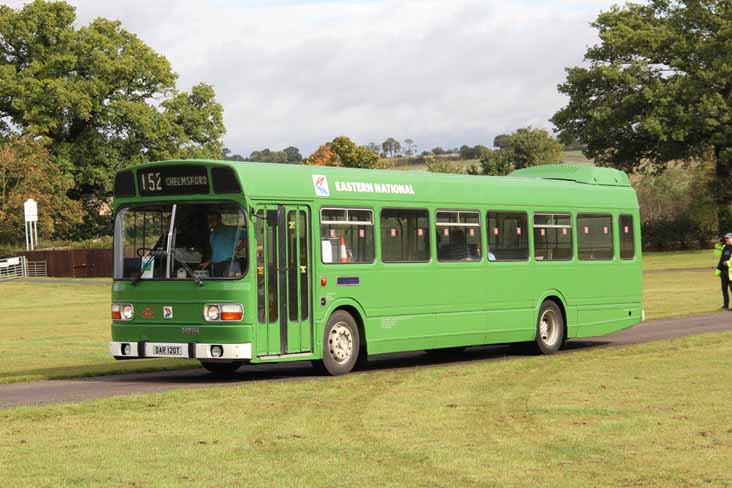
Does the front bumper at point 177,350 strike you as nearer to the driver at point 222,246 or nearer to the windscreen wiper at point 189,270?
the windscreen wiper at point 189,270

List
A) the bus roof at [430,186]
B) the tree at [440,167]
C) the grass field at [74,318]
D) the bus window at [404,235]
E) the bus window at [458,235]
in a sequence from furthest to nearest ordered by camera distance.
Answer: the tree at [440,167], the grass field at [74,318], the bus window at [458,235], the bus window at [404,235], the bus roof at [430,186]

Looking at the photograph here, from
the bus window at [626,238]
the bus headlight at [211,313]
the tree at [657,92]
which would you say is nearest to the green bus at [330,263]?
the bus headlight at [211,313]

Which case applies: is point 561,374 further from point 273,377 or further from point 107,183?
point 107,183

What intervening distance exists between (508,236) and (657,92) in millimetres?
55124

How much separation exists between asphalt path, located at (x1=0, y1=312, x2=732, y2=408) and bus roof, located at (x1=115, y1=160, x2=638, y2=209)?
2.58m

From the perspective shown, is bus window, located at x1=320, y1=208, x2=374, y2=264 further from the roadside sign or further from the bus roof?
the roadside sign

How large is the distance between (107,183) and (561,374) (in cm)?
6699

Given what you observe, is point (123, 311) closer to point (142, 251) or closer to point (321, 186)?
point (142, 251)

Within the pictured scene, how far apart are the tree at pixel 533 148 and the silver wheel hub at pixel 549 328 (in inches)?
3863

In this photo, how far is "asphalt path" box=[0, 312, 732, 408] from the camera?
16641 millimetres

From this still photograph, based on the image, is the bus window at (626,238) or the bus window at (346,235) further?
the bus window at (626,238)

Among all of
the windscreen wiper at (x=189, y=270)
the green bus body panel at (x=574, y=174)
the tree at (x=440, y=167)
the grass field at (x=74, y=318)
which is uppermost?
the tree at (x=440, y=167)

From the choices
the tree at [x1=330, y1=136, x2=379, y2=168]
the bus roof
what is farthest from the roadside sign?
the bus roof

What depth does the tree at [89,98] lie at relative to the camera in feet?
259
